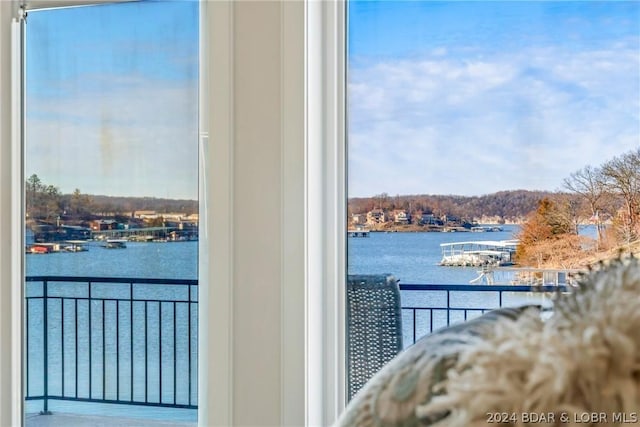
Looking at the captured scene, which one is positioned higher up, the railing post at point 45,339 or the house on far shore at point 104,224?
the house on far shore at point 104,224

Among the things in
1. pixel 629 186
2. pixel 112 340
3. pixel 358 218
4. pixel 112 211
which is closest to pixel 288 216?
pixel 358 218

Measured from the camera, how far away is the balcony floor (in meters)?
1.83

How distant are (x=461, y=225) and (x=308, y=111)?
490mm

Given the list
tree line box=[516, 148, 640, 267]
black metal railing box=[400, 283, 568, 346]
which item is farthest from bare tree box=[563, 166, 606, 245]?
black metal railing box=[400, 283, 568, 346]

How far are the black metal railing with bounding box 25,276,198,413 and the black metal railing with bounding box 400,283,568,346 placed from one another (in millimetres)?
592

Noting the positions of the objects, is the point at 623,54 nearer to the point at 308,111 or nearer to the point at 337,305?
the point at 308,111

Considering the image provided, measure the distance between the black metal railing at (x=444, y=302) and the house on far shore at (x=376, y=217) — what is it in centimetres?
18

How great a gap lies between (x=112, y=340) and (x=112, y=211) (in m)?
0.38

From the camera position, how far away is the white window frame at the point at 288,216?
160cm

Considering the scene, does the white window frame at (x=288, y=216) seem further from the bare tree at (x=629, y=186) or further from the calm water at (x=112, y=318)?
the bare tree at (x=629, y=186)

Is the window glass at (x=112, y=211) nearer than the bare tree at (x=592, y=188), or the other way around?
the bare tree at (x=592, y=188)

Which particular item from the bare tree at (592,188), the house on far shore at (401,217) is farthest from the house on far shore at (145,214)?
the bare tree at (592,188)

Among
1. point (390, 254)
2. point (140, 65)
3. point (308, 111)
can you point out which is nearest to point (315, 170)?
point (308, 111)

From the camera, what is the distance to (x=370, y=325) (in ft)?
5.60
